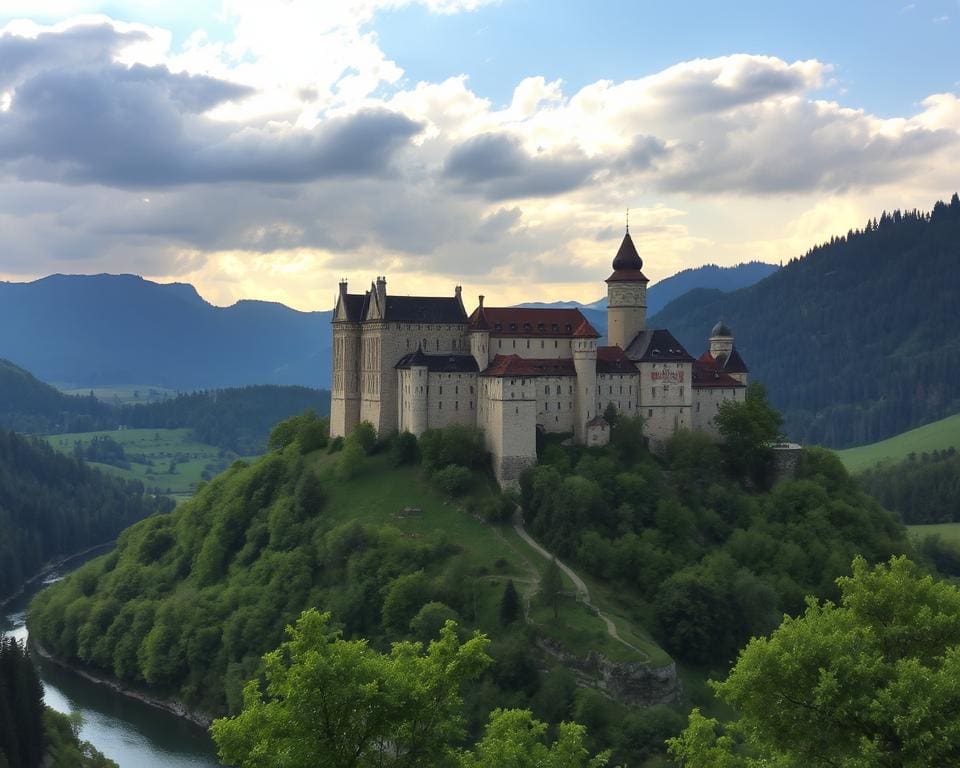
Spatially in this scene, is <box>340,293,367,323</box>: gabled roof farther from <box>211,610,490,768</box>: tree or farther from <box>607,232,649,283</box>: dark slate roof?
<box>211,610,490,768</box>: tree

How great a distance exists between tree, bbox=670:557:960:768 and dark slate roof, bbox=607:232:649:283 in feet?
250

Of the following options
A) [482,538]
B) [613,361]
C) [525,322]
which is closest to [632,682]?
[482,538]

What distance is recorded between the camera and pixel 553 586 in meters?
82.8

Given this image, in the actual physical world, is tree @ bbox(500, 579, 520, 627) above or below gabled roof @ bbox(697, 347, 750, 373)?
below

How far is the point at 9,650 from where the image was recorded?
78.2m

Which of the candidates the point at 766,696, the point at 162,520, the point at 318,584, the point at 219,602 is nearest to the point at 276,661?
the point at 766,696

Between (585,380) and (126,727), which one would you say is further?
(585,380)

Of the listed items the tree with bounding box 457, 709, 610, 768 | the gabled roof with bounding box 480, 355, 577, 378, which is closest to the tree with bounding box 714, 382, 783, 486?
the gabled roof with bounding box 480, 355, 577, 378

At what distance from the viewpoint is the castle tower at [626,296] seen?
363 feet

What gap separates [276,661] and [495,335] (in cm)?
7690

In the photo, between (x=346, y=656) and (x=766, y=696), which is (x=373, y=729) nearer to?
(x=346, y=656)

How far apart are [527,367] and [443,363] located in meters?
8.64

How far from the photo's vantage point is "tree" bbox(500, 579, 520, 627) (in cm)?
8250

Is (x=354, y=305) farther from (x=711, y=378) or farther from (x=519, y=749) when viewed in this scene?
(x=519, y=749)
